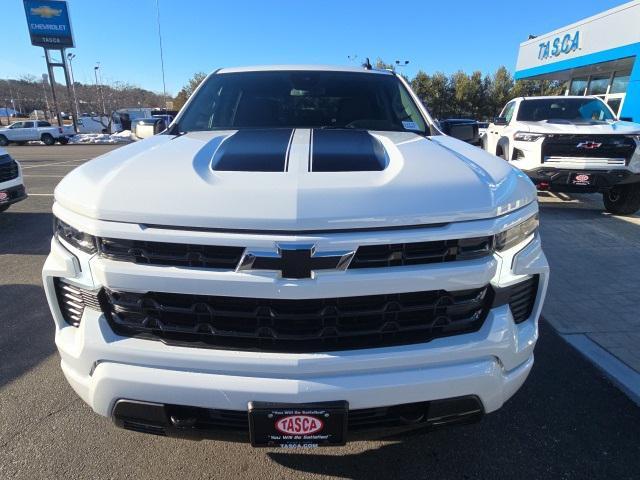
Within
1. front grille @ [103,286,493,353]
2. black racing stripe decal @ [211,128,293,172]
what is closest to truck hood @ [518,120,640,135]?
black racing stripe decal @ [211,128,293,172]

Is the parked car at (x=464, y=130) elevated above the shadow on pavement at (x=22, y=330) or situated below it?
above

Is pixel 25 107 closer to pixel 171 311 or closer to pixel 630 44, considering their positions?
pixel 630 44

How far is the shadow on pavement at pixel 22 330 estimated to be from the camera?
2941 mm

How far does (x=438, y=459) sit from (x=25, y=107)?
343ft

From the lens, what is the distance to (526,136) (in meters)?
7.34

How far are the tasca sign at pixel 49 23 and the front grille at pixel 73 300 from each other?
48.0m

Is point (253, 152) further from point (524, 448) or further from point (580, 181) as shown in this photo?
point (580, 181)

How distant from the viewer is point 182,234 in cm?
146

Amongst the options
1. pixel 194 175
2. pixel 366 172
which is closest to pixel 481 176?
pixel 366 172

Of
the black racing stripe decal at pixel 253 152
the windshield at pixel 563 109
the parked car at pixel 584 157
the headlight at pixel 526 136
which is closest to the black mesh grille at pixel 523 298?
the black racing stripe decal at pixel 253 152

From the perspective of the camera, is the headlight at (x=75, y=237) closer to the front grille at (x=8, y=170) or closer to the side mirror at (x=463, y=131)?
the side mirror at (x=463, y=131)

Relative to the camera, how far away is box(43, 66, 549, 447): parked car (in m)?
1.46

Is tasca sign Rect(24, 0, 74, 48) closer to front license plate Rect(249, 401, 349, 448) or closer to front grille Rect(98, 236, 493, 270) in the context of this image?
front grille Rect(98, 236, 493, 270)

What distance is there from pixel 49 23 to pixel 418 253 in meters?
49.6
